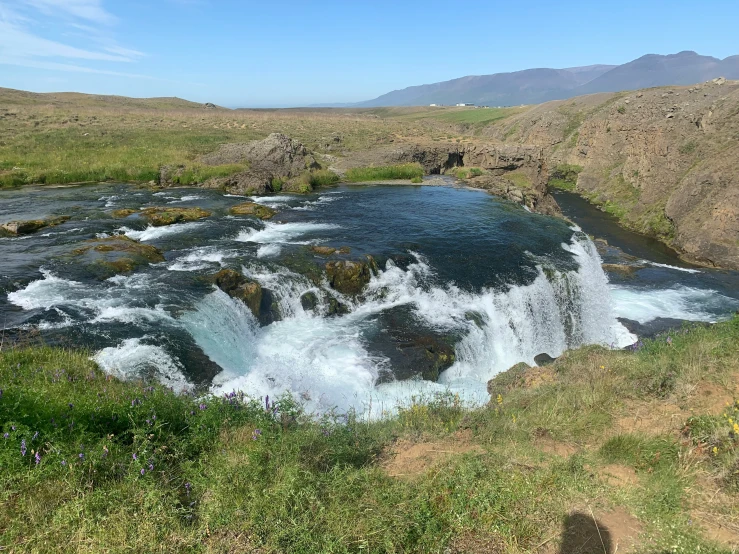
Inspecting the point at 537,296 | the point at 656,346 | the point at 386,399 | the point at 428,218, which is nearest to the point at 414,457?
the point at 386,399

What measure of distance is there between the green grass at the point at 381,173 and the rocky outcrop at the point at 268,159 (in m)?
2.91

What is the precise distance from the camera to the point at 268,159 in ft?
104

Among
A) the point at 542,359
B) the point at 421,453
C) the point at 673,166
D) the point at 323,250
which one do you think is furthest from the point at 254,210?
the point at 673,166

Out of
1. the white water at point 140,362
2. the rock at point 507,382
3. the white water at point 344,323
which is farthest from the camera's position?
the white water at point 344,323

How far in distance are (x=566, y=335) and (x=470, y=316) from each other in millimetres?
4159

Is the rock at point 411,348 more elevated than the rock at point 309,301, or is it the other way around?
the rock at point 309,301

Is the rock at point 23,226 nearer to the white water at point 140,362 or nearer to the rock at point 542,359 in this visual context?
the white water at point 140,362

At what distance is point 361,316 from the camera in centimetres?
1442

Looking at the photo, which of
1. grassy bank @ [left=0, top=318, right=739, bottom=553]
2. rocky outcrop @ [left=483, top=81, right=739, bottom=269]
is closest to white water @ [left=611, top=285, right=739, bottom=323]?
rocky outcrop @ [left=483, top=81, right=739, bottom=269]

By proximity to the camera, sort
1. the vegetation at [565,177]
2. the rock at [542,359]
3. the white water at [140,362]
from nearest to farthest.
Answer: the white water at [140,362]
the rock at [542,359]
the vegetation at [565,177]

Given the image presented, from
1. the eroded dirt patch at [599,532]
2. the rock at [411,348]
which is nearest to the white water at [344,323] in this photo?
the rock at [411,348]

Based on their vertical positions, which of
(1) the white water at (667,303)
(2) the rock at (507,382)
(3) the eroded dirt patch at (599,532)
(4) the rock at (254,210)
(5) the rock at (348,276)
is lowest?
(1) the white water at (667,303)

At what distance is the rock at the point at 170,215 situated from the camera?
20.0 meters

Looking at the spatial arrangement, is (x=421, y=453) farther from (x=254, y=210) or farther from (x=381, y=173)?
(x=381, y=173)
